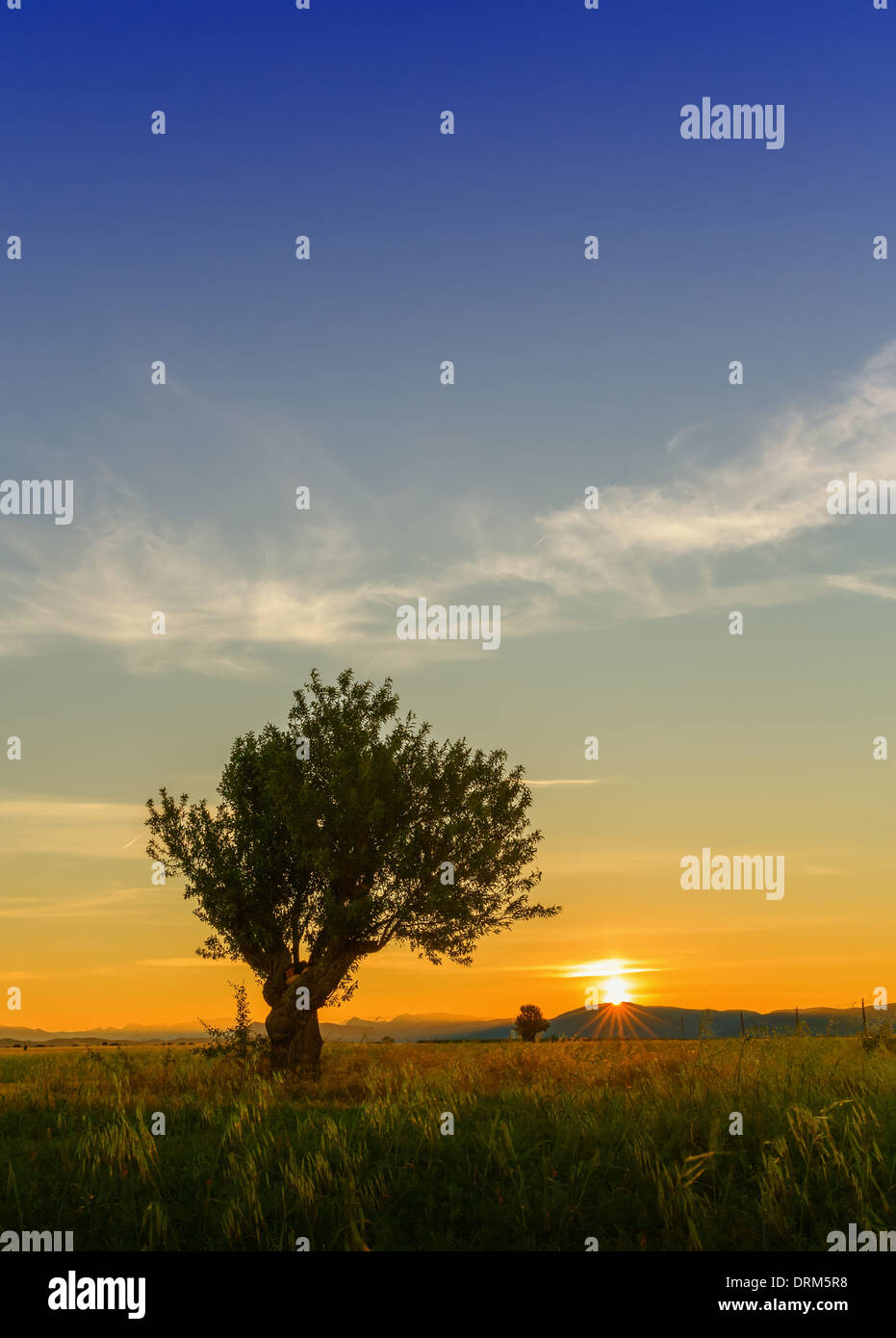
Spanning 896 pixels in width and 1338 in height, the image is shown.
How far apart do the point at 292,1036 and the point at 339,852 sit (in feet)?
21.7

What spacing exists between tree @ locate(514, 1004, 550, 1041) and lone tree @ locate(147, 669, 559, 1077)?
1284 inches

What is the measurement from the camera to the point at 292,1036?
3488cm

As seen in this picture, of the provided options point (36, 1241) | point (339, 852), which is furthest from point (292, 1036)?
point (36, 1241)

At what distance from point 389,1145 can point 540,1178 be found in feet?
10.2

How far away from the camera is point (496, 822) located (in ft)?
120

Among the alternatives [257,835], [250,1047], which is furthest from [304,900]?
[250,1047]

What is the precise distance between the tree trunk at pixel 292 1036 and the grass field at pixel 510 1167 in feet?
40.1

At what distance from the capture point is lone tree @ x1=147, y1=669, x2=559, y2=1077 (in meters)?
34.4
